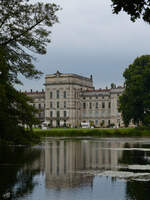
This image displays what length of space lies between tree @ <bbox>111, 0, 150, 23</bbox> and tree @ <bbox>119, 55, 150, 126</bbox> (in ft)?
192

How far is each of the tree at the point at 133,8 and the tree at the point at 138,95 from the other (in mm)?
58635

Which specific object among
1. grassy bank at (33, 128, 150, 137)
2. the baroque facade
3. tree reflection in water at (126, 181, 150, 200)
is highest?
the baroque facade

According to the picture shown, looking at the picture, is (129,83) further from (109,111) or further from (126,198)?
(126,198)

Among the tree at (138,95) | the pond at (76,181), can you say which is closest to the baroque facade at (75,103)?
the tree at (138,95)

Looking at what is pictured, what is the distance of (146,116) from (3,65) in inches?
2062

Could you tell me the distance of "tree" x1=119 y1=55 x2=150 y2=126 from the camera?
6975 centimetres

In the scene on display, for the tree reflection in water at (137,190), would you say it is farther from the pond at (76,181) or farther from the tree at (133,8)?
the tree at (133,8)

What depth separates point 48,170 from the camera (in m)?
20.0

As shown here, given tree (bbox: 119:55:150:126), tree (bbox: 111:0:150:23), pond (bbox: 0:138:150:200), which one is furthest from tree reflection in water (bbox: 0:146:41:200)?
tree (bbox: 119:55:150:126)

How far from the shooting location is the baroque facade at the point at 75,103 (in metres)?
126

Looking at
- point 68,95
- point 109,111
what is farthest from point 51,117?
point 109,111

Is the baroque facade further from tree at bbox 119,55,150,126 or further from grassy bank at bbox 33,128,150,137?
grassy bank at bbox 33,128,150,137

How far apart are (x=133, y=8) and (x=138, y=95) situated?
2413 inches

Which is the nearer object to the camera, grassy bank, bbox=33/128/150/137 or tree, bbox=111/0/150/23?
tree, bbox=111/0/150/23
